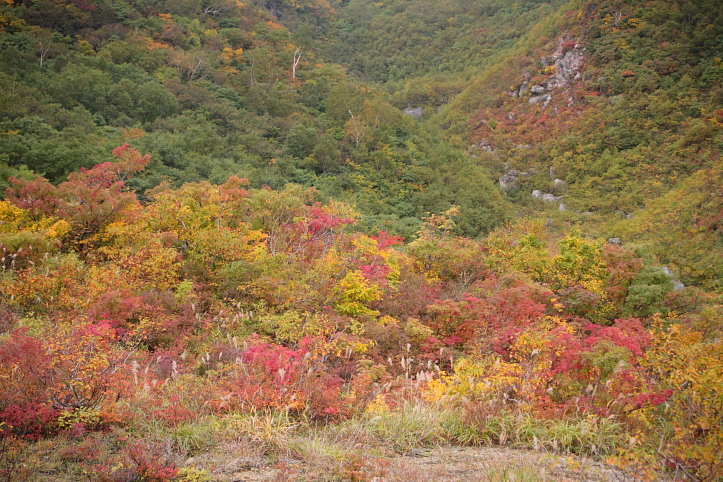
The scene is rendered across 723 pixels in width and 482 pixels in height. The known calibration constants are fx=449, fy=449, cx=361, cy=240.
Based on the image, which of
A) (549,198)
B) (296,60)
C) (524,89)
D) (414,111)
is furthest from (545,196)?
(296,60)

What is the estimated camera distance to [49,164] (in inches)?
693

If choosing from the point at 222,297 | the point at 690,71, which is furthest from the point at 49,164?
the point at 690,71

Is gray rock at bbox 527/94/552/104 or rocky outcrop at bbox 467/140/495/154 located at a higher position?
gray rock at bbox 527/94/552/104

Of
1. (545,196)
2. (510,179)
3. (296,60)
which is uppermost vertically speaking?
(296,60)

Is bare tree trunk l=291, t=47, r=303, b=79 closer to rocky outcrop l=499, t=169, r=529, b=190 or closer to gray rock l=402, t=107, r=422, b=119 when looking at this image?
gray rock l=402, t=107, r=422, b=119

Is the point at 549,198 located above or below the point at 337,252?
above

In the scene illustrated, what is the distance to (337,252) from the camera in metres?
11.9

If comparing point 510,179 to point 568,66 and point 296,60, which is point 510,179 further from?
point 296,60

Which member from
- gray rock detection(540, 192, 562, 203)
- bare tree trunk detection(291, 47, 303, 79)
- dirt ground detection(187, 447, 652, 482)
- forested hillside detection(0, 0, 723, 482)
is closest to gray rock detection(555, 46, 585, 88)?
forested hillside detection(0, 0, 723, 482)

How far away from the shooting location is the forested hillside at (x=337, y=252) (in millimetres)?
4000

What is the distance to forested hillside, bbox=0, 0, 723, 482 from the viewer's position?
4.00 m

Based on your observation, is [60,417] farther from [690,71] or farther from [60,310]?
[690,71]

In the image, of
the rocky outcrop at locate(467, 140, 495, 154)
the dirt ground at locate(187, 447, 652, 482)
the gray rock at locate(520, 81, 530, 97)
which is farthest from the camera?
the gray rock at locate(520, 81, 530, 97)

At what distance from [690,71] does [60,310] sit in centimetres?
3872
